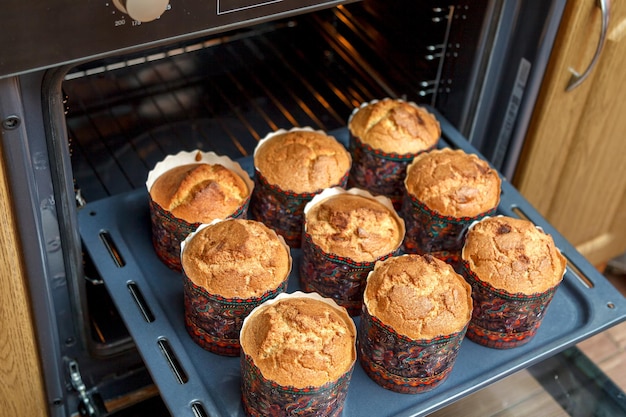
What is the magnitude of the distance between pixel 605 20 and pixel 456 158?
351 millimetres

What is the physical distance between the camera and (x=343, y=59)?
1732mm

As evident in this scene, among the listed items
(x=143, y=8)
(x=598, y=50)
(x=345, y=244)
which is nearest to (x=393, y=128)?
(x=345, y=244)

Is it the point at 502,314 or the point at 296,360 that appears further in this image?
the point at 502,314

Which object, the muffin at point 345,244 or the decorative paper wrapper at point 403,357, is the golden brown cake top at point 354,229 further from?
the decorative paper wrapper at point 403,357

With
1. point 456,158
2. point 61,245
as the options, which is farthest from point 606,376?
point 61,245

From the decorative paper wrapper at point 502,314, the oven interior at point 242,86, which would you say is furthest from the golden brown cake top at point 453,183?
the oven interior at point 242,86

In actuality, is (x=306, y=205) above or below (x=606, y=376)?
above

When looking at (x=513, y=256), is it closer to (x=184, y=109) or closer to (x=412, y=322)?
(x=412, y=322)

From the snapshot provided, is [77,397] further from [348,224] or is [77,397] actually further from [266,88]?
[266,88]

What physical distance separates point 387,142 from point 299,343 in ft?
1.53

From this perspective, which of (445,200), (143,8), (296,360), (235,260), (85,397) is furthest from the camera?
(85,397)

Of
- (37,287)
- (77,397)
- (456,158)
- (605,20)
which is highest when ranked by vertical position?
(605,20)

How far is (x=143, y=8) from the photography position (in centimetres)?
96

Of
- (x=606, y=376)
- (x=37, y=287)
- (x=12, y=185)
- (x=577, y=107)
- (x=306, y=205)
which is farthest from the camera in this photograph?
(x=577, y=107)
